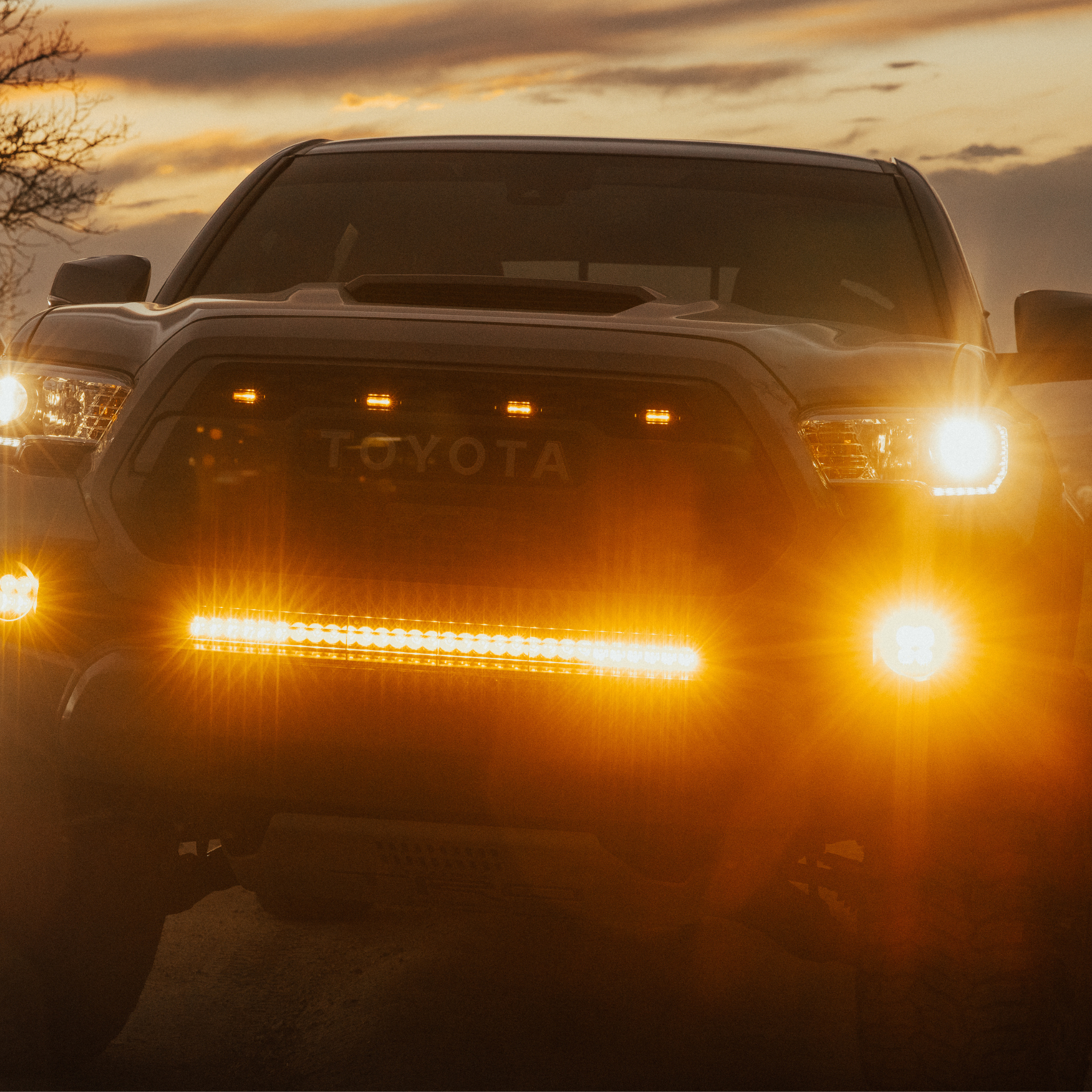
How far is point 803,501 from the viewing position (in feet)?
9.52

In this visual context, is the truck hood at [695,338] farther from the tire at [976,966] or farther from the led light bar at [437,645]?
the tire at [976,966]

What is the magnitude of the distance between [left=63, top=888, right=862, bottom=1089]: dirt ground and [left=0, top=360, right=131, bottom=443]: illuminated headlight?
1438mm

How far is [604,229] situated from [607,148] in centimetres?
45

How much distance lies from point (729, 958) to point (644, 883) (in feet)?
5.74

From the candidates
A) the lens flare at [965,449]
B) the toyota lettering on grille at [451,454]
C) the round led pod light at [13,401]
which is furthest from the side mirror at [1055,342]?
the round led pod light at [13,401]

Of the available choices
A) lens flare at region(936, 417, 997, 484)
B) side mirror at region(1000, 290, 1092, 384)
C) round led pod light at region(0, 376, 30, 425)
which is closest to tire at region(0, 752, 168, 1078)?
round led pod light at region(0, 376, 30, 425)

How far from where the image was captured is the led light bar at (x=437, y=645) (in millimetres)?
2826

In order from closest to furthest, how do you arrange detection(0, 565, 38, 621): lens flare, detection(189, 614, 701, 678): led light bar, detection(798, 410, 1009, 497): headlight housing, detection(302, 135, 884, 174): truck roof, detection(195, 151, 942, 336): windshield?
detection(189, 614, 701, 678): led light bar
detection(798, 410, 1009, 497): headlight housing
detection(0, 565, 38, 621): lens flare
detection(195, 151, 942, 336): windshield
detection(302, 135, 884, 174): truck roof

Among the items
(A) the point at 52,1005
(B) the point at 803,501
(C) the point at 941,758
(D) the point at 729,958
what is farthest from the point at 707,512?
(D) the point at 729,958

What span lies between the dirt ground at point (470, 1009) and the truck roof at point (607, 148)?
2.33 meters

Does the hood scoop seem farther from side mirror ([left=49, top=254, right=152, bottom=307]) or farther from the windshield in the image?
side mirror ([left=49, top=254, right=152, bottom=307])

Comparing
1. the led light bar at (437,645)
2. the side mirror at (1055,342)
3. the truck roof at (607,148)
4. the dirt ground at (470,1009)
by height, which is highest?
the truck roof at (607,148)

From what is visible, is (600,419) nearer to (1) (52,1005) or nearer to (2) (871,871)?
(2) (871,871)

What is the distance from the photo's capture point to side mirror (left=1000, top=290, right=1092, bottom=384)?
3.99m
